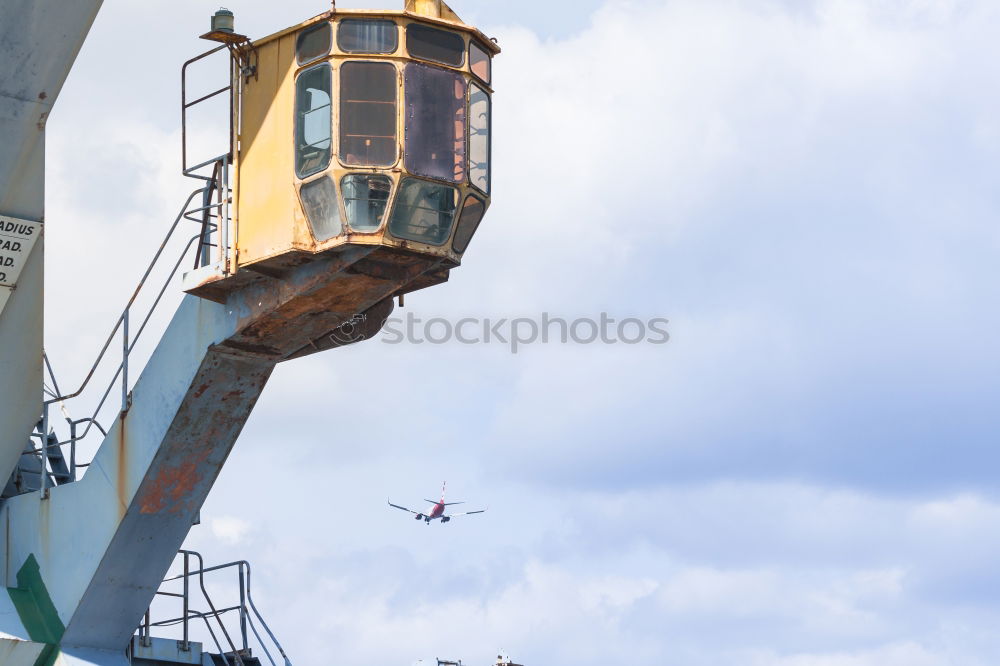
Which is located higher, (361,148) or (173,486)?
(361,148)

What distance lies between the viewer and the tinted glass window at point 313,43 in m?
16.3

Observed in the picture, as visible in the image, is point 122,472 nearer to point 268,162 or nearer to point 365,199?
point 268,162

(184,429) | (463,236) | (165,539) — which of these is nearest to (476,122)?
(463,236)

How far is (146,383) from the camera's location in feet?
60.0

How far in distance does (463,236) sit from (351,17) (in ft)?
8.01

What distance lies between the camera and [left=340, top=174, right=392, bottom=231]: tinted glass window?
622 inches

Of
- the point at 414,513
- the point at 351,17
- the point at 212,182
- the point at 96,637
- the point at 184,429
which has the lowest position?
the point at 96,637

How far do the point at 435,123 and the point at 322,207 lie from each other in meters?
1.42

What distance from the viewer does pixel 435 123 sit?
16.4 metres

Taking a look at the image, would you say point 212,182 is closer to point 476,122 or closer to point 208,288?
point 208,288

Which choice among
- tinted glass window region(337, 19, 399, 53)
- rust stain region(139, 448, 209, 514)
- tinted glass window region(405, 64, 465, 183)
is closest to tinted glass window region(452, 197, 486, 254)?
tinted glass window region(405, 64, 465, 183)

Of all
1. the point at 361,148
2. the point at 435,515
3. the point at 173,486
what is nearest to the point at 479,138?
the point at 361,148

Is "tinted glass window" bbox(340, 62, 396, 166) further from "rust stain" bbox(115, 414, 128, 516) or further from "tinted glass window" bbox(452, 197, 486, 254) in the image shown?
"rust stain" bbox(115, 414, 128, 516)

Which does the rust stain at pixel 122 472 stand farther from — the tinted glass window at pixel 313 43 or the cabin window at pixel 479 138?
the cabin window at pixel 479 138
